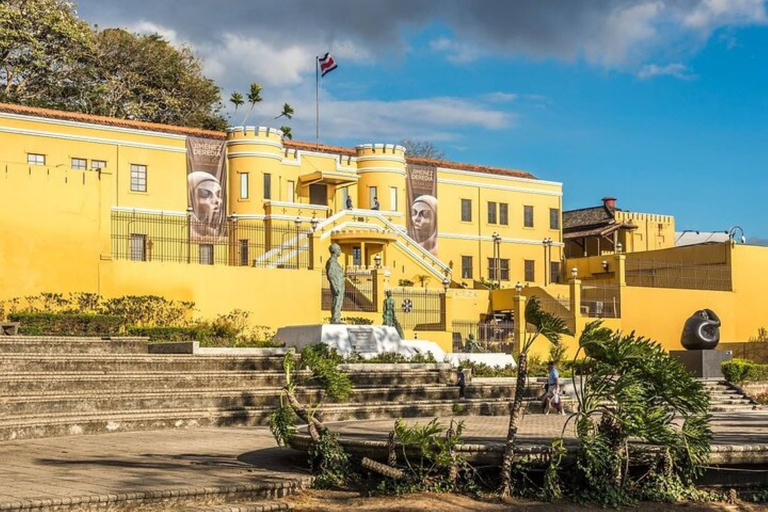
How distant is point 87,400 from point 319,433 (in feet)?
17.7

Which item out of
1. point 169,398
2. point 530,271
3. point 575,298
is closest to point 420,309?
point 575,298

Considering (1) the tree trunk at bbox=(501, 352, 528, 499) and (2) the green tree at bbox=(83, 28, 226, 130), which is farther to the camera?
(2) the green tree at bbox=(83, 28, 226, 130)

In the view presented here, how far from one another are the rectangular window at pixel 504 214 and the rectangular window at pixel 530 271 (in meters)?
2.37

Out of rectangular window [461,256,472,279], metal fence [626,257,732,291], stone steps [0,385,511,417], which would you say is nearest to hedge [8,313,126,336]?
stone steps [0,385,511,417]

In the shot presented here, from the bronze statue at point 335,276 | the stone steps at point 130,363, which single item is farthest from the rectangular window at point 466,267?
the stone steps at point 130,363

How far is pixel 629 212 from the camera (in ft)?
196

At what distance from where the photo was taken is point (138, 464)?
11789 millimetres

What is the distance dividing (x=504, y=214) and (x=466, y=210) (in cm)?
249

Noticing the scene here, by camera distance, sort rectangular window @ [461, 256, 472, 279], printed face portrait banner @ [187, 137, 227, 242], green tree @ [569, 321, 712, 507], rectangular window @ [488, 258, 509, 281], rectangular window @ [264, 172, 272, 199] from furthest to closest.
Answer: rectangular window @ [488, 258, 509, 281] < rectangular window @ [461, 256, 472, 279] < rectangular window @ [264, 172, 272, 199] < printed face portrait banner @ [187, 137, 227, 242] < green tree @ [569, 321, 712, 507]

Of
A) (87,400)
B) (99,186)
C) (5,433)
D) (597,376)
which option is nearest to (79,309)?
(99,186)

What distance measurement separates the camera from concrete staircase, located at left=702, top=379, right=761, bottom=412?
27.1 metres

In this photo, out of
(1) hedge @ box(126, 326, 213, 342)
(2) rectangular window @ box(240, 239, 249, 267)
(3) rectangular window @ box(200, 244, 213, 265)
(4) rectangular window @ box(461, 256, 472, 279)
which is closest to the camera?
(1) hedge @ box(126, 326, 213, 342)

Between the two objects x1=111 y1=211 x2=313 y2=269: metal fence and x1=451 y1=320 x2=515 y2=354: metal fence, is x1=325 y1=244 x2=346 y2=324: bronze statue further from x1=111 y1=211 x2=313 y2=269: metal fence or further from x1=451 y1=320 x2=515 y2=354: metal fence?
x1=451 y1=320 x2=515 y2=354: metal fence

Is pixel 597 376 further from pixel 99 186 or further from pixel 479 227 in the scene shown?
pixel 479 227
